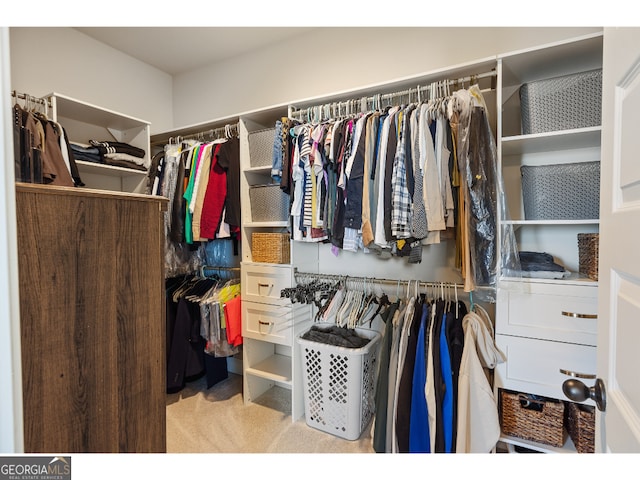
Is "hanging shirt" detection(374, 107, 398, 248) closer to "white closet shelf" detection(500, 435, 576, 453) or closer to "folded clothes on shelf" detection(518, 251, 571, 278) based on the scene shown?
"folded clothes on shelf" detection(518, 251, 571, 278)

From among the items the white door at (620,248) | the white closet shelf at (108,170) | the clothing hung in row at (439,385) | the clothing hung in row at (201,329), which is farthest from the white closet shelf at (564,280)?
the white closet shelf at (108,170)

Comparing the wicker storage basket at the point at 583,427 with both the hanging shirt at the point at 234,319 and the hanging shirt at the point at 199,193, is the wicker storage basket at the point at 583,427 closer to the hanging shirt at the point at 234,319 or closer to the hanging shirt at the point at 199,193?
the hanging shirt at the point at 234,319

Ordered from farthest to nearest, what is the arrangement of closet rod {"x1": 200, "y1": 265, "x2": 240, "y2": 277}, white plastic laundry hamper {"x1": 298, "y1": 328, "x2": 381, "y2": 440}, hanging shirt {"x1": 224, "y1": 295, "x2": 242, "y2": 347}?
closet rod {"x1": 200, "y1": 265, "x2": 240, "y2": 277}
hanging shirt {"x1": 224, "y1": 295, "x2": 242, "y2": 347}
white plastic laundry hamper {"x1": 298, "y1": 328, "x2": 381, "y2": 440}

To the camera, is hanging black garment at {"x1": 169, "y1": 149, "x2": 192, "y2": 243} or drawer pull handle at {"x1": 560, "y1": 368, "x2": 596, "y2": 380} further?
hanging black garment at {"x1": 169, "y1": 149, "x2": 192, "y2": 243}

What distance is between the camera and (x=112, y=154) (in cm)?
219

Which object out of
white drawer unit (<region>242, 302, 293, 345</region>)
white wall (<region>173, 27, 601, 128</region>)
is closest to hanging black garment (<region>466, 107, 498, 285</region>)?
white wall (<region>173, 27, 601, 128</region>)

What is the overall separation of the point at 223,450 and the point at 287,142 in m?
1.80

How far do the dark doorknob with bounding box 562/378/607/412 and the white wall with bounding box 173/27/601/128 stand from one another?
5.99 ft

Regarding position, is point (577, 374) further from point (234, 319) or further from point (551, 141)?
point (234, 319)

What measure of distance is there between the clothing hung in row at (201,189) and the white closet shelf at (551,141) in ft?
5.41

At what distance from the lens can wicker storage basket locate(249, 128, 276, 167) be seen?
6.59 ft

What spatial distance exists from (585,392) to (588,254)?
100 centimetres
